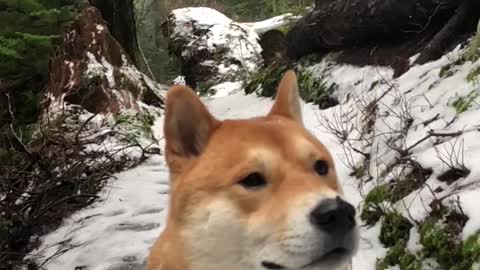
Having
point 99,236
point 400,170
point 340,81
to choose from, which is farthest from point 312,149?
point 340,81

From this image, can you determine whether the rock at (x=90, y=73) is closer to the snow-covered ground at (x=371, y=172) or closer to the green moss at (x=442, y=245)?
the snow-covered ground at (x=371, y=172)

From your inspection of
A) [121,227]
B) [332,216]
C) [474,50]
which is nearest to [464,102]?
[474,50]

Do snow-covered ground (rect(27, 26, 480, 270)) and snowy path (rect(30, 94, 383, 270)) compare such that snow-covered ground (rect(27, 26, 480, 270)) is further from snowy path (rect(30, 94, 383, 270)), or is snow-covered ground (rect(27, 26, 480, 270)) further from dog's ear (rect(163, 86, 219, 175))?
dog's ear (rect(163, 86, 219, 175))

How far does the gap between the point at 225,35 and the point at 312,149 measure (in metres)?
11.6

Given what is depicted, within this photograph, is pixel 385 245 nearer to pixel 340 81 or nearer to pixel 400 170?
pixel 400 170

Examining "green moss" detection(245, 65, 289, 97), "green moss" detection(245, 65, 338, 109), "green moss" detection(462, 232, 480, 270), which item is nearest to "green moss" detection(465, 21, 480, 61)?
"green moss" detection(245, 65, 338, 109)

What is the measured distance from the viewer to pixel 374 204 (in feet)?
16.5

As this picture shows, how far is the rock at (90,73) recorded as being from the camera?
8445 mm

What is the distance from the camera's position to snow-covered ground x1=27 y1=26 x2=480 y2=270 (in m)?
4.57

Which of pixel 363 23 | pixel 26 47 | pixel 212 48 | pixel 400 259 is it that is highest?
pixel 26 47

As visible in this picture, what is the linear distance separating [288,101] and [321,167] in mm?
600

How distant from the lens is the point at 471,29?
23.0 feet

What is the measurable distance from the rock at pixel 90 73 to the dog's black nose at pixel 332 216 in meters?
6.22

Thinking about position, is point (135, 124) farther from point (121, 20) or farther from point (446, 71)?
point (446, 71)
